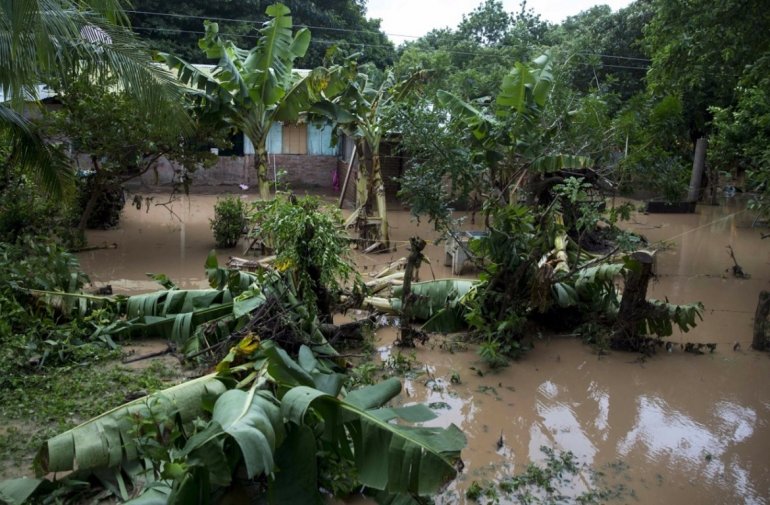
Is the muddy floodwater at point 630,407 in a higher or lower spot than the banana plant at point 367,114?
lower

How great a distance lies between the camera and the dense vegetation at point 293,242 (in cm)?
402

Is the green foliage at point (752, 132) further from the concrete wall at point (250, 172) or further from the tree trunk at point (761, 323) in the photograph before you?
the concrete wall at point (250, 172)

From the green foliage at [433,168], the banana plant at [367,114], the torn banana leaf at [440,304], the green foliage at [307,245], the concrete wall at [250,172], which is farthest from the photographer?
the concrete wall at [250,172]

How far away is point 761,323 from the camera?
24.6ft

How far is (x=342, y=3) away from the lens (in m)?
26.3

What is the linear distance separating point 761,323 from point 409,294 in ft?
13.8

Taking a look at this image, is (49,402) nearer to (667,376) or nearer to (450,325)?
(450,325)

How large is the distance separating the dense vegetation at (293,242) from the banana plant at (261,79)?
4 centimetres

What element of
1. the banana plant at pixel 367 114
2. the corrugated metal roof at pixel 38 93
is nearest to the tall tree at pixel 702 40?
the banana plant at pixel 367 114

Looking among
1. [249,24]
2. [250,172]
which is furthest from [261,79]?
[249,24]

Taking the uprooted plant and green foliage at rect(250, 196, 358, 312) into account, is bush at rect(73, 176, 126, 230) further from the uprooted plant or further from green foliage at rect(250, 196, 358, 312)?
the uprooted plant

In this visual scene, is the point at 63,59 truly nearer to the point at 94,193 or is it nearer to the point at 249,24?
the point at 94,193

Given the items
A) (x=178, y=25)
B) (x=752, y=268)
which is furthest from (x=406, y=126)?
(x=178, y=25)

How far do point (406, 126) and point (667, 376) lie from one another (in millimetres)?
4733
